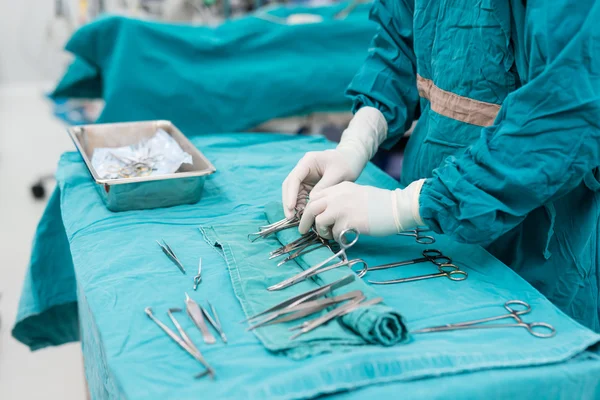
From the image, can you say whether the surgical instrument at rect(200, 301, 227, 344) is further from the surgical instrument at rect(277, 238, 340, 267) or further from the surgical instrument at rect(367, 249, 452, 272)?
the surgical instrument at rect(367, 249, 452, 272)

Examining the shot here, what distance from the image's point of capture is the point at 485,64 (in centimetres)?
→ 111

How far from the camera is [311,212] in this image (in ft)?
3.64

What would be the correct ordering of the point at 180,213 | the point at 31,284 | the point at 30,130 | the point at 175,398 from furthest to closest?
the point at 30,130, the point at 31,284, the point at 180,213, the point at 175,398

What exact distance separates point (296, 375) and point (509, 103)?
57cm

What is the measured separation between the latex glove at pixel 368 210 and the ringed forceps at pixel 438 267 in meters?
0.07

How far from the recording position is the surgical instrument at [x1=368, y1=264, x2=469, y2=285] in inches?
40.5

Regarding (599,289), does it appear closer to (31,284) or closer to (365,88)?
(365,88)

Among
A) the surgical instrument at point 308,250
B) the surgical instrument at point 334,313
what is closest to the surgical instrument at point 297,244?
the surgical instrument at point 308,250

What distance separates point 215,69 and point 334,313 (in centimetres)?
198

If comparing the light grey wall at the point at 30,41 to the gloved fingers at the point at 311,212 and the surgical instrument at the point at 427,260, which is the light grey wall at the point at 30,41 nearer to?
the gloved fingers at the point at 311,212

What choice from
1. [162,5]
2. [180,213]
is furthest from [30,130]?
[180,213]

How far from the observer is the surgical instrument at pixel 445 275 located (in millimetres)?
1029

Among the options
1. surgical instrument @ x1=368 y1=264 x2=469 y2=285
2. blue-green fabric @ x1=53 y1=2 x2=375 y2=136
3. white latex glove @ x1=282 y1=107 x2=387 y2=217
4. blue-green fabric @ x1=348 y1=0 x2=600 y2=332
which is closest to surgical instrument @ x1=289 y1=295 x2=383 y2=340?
surgical instrument @ x1=368 y1=264 x2=469 y2=285

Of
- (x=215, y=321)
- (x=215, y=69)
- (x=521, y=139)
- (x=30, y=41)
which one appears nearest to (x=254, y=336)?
(x=215, y=321)
